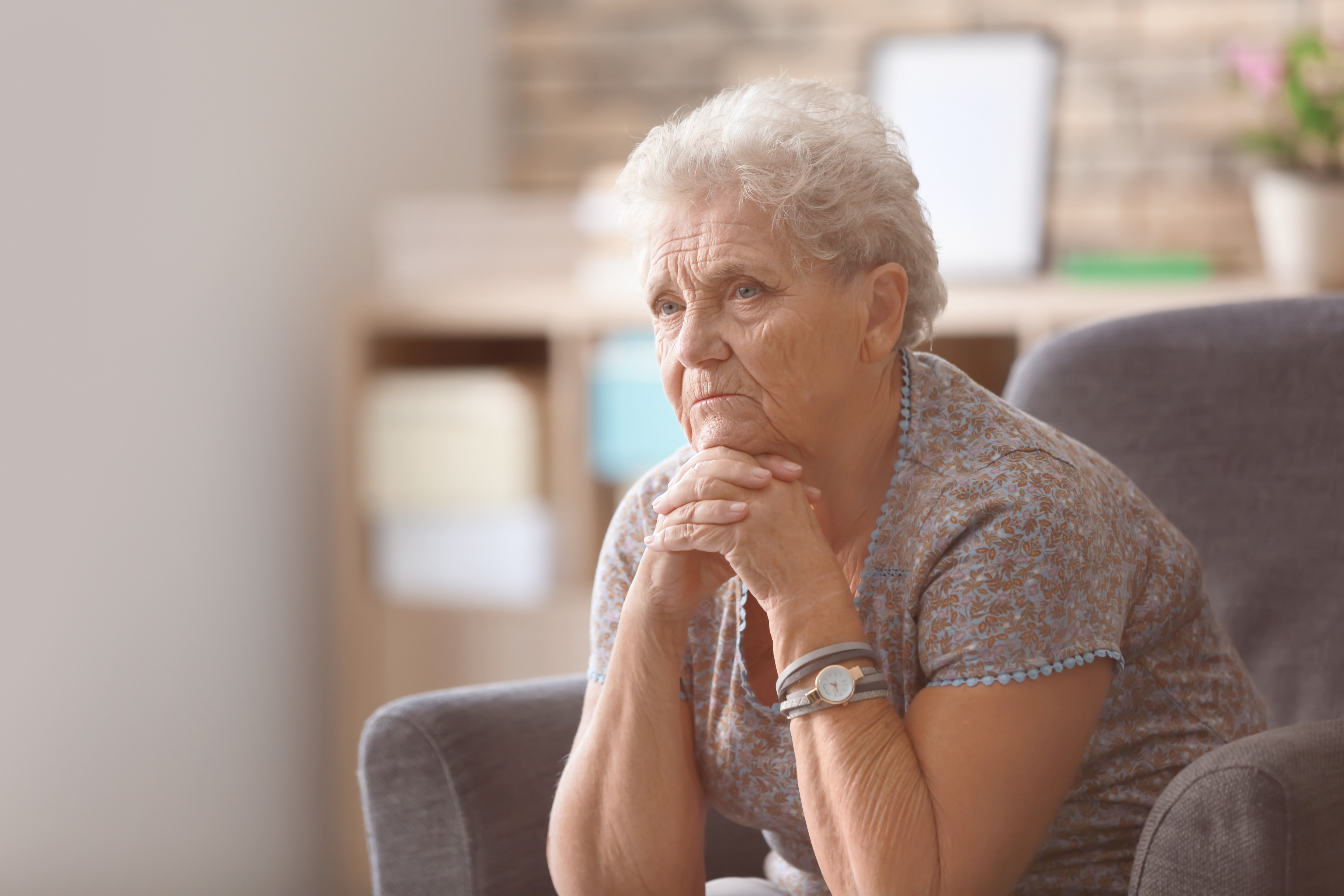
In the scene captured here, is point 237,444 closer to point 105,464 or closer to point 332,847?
point 105,464

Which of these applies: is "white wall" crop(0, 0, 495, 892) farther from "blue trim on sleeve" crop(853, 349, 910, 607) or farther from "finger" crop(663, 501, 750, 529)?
"blue trim on sleeve" crop(853, 349, 910, 607)

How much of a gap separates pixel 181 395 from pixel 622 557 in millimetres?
1218

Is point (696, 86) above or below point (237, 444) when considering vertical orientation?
above

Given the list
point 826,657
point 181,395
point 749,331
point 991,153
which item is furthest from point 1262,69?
point 181,395

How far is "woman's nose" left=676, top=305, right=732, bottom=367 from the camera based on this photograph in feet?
3.81

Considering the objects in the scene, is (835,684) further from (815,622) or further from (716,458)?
(716,458)

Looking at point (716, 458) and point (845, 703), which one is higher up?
point (716, 458)

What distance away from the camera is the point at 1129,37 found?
8.63 ft

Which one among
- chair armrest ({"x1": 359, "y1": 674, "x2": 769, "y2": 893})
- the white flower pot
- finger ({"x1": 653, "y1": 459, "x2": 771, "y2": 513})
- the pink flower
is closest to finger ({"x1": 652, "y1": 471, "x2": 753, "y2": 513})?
finger ({"x1": 653, "y1": 459, "x2": 771, "y2": 513})

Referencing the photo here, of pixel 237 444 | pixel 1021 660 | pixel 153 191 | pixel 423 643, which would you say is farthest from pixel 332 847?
pixel 1021 660

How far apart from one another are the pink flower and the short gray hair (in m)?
1.29

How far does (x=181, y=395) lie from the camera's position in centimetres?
229

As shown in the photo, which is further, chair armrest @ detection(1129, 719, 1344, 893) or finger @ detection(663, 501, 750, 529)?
finger @ detection(663, 501, 750, 529)

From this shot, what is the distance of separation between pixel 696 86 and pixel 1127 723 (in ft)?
6.29
